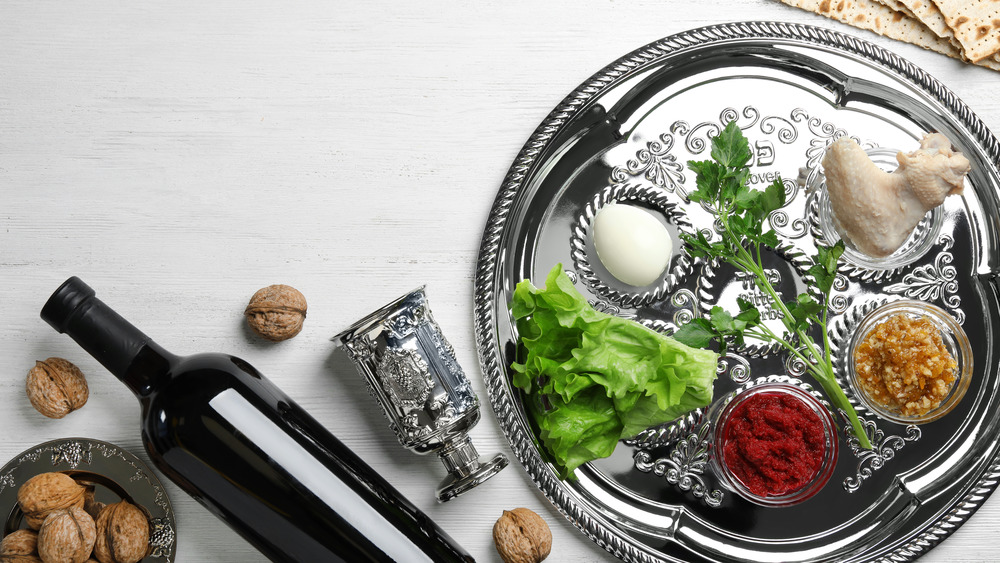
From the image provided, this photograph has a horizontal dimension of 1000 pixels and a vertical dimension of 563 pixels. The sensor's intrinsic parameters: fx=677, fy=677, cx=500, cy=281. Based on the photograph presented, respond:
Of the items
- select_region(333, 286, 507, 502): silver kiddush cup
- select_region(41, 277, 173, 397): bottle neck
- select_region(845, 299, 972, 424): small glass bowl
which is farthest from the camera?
select_region(845, 299, 972, 424): small glass bowl

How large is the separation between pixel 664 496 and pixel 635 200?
54 centimetres

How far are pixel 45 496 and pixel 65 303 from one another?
0.40 metres

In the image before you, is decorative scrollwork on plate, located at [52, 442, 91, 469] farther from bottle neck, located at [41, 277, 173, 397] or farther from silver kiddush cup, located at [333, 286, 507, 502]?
silver kiddush cup, located at [333, 286, 507, 502]

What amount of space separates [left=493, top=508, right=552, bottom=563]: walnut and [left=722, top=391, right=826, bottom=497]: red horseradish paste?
348 millimetres

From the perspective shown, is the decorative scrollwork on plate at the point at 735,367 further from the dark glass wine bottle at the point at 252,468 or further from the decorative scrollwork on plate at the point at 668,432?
the dark glass wine bottle at the point at 252,468

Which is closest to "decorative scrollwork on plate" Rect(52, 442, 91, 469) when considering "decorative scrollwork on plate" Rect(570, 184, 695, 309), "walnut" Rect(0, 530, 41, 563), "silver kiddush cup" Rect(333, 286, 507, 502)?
"walnut" Rect(0, 530, 41, 563)

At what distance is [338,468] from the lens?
1053 millimetres

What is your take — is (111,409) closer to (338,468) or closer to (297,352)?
(297,352)

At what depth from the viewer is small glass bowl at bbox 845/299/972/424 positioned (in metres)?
1.20

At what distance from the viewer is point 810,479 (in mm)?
1156

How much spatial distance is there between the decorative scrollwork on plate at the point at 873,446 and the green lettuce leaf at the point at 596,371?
324mm

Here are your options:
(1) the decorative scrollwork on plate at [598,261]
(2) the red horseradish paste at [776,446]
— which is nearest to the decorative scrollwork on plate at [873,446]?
(2) the red horseradish paste at [776,446]

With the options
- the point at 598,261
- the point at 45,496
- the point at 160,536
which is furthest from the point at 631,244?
the point at 45,496

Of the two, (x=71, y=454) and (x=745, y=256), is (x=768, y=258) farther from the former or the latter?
(x=71, y=454)
